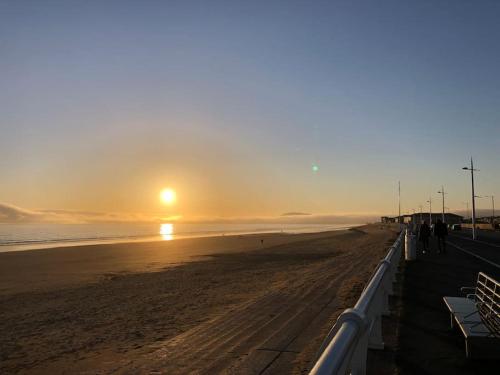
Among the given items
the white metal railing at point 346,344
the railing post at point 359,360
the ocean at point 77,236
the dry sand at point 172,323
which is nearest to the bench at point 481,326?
the white metal railing at point 346,344

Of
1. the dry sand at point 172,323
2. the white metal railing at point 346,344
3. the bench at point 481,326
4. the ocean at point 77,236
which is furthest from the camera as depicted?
the ocean at point 77,236

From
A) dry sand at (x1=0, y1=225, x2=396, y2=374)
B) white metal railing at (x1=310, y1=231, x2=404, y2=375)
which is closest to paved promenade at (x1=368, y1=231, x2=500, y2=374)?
white metal railing at (x1=310, y1=231, x2=404, y2=375)

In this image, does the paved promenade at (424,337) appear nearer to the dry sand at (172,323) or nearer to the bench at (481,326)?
the bench at (481,326)

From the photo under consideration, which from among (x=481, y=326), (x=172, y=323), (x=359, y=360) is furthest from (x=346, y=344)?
(x=172, y=323)

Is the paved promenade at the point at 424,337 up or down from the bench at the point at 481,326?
down

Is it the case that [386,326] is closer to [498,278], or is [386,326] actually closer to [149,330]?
[149,330]

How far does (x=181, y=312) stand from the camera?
34.9 ft

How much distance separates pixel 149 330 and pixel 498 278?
10.0 m

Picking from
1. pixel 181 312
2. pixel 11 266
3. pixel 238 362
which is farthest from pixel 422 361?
pixel 11 266

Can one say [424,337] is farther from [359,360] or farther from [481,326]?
[359,360]

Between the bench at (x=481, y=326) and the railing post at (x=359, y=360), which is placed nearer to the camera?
the railing post at (x=359, y=360)

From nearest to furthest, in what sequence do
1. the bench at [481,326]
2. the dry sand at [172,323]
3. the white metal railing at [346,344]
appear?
the white metal railing at [346,344], the bench at [481,326], the dry sand at [172,323]

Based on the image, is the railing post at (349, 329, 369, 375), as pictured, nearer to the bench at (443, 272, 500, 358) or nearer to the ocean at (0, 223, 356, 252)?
the bench at (443, 272, 500, 358)

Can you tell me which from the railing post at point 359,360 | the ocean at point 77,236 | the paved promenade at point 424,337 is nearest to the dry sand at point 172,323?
the paved promenade at point 424,337
